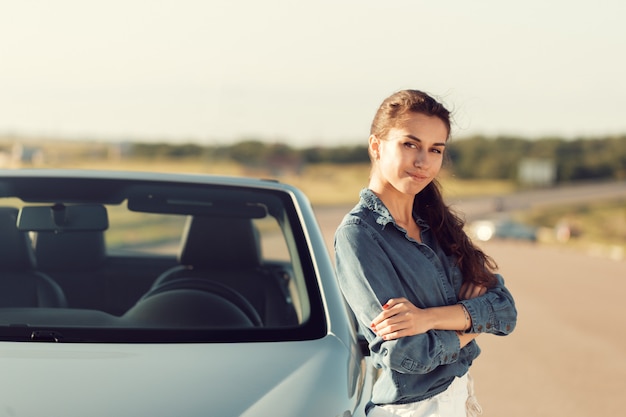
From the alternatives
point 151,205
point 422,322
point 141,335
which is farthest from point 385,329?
point 151,205

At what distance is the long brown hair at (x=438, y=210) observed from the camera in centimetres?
292

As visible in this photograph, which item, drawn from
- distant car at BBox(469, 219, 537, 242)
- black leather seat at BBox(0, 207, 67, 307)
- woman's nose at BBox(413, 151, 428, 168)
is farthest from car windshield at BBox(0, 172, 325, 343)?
distant car at BBox(469, 219, 537, 242)

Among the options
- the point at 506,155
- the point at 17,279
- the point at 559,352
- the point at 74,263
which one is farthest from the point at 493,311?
the point at 506,155

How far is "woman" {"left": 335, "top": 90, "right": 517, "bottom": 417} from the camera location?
2754 mm

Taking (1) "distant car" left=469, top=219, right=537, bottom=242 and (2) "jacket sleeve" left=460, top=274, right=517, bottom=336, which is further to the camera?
(1) "distant car" left=469, top=219, right=537, bottom=242

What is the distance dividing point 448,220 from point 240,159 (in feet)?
431

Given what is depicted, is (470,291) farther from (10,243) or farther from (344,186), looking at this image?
(344,186)

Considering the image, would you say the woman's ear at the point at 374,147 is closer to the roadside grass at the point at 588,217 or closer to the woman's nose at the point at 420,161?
the woman's nose at the point at 420,161

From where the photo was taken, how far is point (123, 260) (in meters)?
5.63

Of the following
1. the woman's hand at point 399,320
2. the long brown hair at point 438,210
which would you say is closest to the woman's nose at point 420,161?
the long brown hair at point 438,210

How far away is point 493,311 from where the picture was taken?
9.70 ft

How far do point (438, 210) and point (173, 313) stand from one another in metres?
1.04

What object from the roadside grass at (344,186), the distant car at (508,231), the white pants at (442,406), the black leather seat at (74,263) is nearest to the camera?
the white pants at (442,406)

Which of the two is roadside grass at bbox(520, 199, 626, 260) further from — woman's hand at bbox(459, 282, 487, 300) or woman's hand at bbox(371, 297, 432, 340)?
woman's hand at bbox(371, 297, 432, 340)
